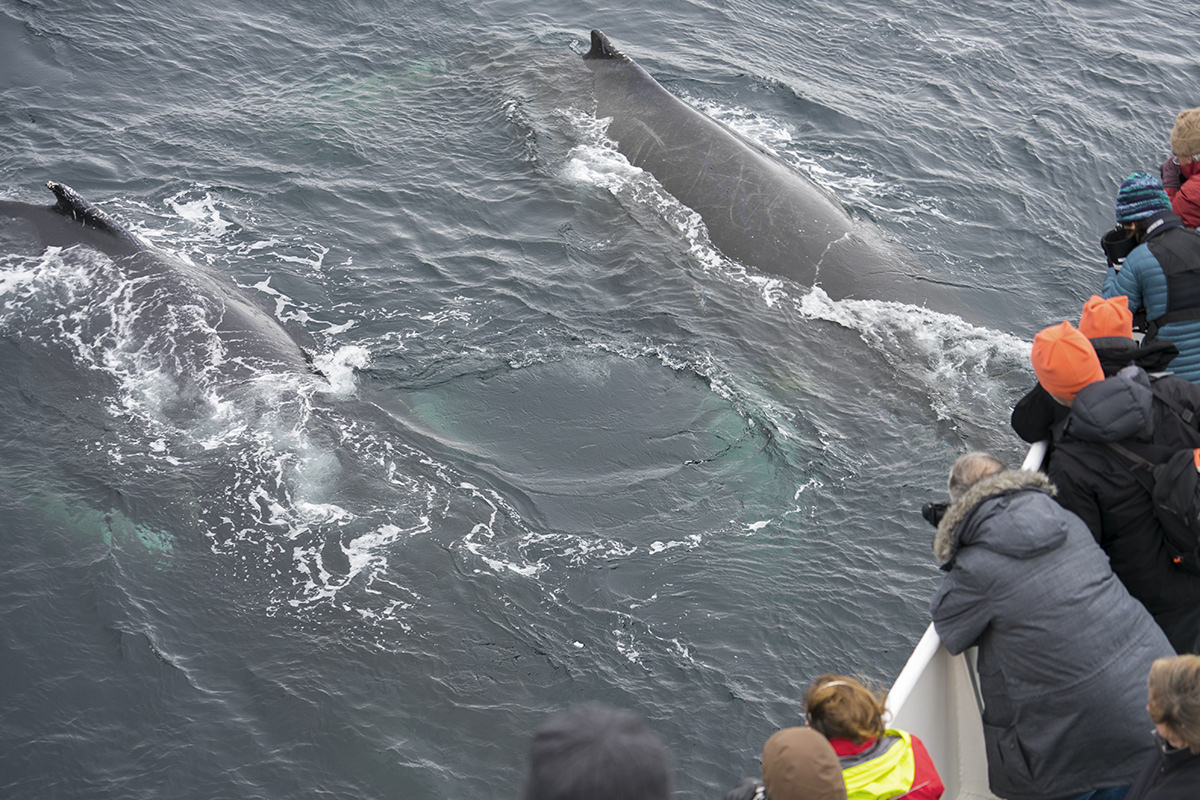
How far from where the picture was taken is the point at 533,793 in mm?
3469

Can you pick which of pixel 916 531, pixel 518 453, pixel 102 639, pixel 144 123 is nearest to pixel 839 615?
pixel 916 531

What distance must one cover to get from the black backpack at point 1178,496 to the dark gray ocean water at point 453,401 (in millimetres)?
4138

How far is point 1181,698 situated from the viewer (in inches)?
185

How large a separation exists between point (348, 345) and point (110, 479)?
353cm

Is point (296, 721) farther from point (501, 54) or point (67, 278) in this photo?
point (501, 54)

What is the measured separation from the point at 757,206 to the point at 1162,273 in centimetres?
949

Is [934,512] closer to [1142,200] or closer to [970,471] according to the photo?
[970,471]

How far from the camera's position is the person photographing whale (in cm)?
812

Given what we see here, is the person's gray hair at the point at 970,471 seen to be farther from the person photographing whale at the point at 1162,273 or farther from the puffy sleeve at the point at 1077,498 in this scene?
the person photographing whale at the point at 1162,273

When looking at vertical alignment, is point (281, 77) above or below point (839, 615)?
above

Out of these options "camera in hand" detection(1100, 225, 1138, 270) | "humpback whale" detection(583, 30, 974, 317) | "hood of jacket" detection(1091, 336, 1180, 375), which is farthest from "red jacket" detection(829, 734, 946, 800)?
"humpback whale" detection(583, 30, 974, 317)

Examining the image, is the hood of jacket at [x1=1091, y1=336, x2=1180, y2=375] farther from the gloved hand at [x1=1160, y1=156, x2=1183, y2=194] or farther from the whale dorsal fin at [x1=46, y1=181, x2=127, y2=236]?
the whale dorsal fin at [x1=46, y1=181, x2=127, y2=236]

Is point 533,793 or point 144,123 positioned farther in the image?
point 144,123

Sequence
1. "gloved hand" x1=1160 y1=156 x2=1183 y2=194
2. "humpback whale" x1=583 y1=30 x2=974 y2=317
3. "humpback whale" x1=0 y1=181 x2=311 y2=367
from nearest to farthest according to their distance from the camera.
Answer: "gloved hand" x1=1160 y1=156 x2=1183 y2=194 < "humpback whale" x1=0 y1=181 x2=311 y2=367 < "humpback whale" x1=583 y1=30 x2=974 y2=317
